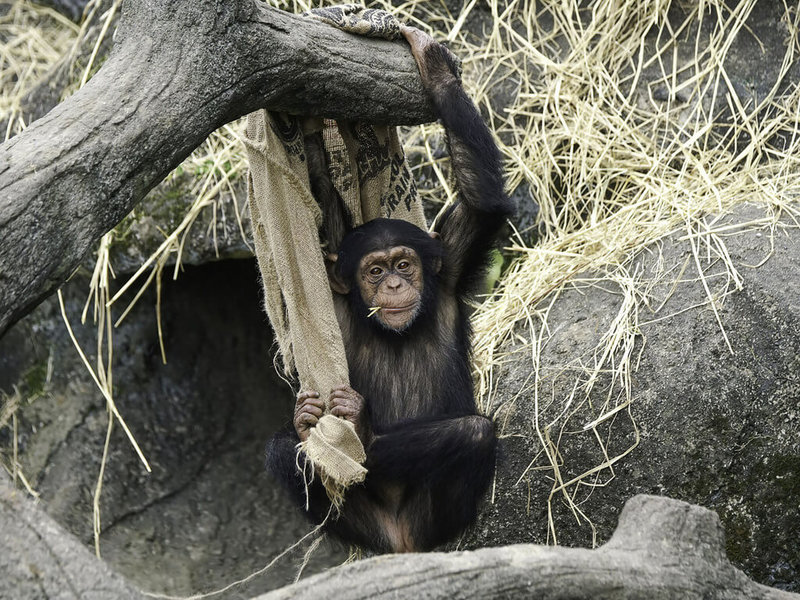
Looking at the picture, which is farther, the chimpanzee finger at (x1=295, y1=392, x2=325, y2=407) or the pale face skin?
the pale face skin

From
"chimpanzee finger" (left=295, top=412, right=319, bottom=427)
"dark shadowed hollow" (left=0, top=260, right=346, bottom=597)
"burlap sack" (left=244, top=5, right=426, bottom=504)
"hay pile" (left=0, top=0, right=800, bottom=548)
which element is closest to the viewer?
"burlap sack" (left=244, top=5, right=426, bottom=504)

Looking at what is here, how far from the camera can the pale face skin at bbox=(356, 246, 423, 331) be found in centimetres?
374

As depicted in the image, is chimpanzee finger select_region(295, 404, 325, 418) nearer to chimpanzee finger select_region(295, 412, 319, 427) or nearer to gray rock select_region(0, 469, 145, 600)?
chimpanzee finger select_region(295, 412, 319, 427)

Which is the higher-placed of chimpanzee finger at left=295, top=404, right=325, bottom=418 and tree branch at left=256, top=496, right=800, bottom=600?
chimpanzee finger at left=295, top=404, right=325, bottom=418

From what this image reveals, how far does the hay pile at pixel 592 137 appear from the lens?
4.72m

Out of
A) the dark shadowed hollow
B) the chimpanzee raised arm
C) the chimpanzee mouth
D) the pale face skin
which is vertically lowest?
the dark shadowed hollow

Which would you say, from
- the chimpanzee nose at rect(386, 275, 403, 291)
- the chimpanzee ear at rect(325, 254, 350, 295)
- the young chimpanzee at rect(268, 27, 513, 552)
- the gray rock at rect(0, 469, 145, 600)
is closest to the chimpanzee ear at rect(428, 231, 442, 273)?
the young chimpanzee at rect(268, 27, 513, 552)

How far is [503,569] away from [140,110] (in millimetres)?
1403

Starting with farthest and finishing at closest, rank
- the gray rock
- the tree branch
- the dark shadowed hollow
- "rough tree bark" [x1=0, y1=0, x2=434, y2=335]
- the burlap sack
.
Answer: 1. the dark shadowed hollow
2. the burlap sack
3. "rough tree bark" [x1=0, y1=0, x2=434, y2=335]
4. the tree branch
5. the gray rock

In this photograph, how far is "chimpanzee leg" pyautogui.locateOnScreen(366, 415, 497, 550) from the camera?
3.45 metres

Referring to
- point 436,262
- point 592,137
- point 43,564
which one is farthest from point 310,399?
point 592,137

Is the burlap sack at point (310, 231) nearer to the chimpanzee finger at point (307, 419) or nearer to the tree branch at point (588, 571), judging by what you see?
the chimpanzee finger at point (307, 419)

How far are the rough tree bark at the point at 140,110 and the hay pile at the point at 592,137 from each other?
1.90 m

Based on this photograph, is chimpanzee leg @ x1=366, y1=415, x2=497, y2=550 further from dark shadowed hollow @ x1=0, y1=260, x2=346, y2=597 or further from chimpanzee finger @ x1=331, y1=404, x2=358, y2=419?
dark shadowed hollow @ x1=0, y1=260, x2=346, y2=597
